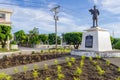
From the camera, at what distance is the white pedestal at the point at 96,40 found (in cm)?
1622

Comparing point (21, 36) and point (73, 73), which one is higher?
point (21, 36)

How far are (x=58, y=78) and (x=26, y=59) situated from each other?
19.5 ft

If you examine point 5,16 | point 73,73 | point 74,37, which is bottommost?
point 73,73

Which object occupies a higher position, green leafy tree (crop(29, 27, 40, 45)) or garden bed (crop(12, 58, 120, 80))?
green leafy tree (crop(29, 27, 40, 45))

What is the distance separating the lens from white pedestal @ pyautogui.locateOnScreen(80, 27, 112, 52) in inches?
639

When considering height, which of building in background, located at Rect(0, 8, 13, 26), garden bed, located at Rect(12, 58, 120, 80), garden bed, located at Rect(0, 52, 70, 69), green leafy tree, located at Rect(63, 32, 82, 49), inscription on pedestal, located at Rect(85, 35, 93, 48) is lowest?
garden bed, located at Rect(12, 58, 120, 80)

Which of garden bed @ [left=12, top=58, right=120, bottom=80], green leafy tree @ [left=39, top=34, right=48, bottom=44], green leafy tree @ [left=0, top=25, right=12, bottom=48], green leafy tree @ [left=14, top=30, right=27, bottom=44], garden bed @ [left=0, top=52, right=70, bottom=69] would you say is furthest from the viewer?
green leafy tree @ [left=14, top=30, right=27, bottom=44]

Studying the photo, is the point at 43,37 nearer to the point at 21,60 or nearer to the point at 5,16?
the point at 5,16

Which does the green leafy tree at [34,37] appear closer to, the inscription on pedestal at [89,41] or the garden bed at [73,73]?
the inscription on pedestal at [89,41]

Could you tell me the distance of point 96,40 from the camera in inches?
639

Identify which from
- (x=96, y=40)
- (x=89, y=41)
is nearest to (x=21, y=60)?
(x=89, y=41)

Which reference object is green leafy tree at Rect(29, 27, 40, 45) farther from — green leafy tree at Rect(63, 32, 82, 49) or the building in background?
the building in background

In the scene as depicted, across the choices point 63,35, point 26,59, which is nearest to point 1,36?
point 63,35

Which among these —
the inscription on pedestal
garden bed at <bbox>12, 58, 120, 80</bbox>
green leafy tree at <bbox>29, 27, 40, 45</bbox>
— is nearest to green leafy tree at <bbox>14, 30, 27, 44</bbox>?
green leafy tree at <bbox>29, 27, 40, 45</bbox>
